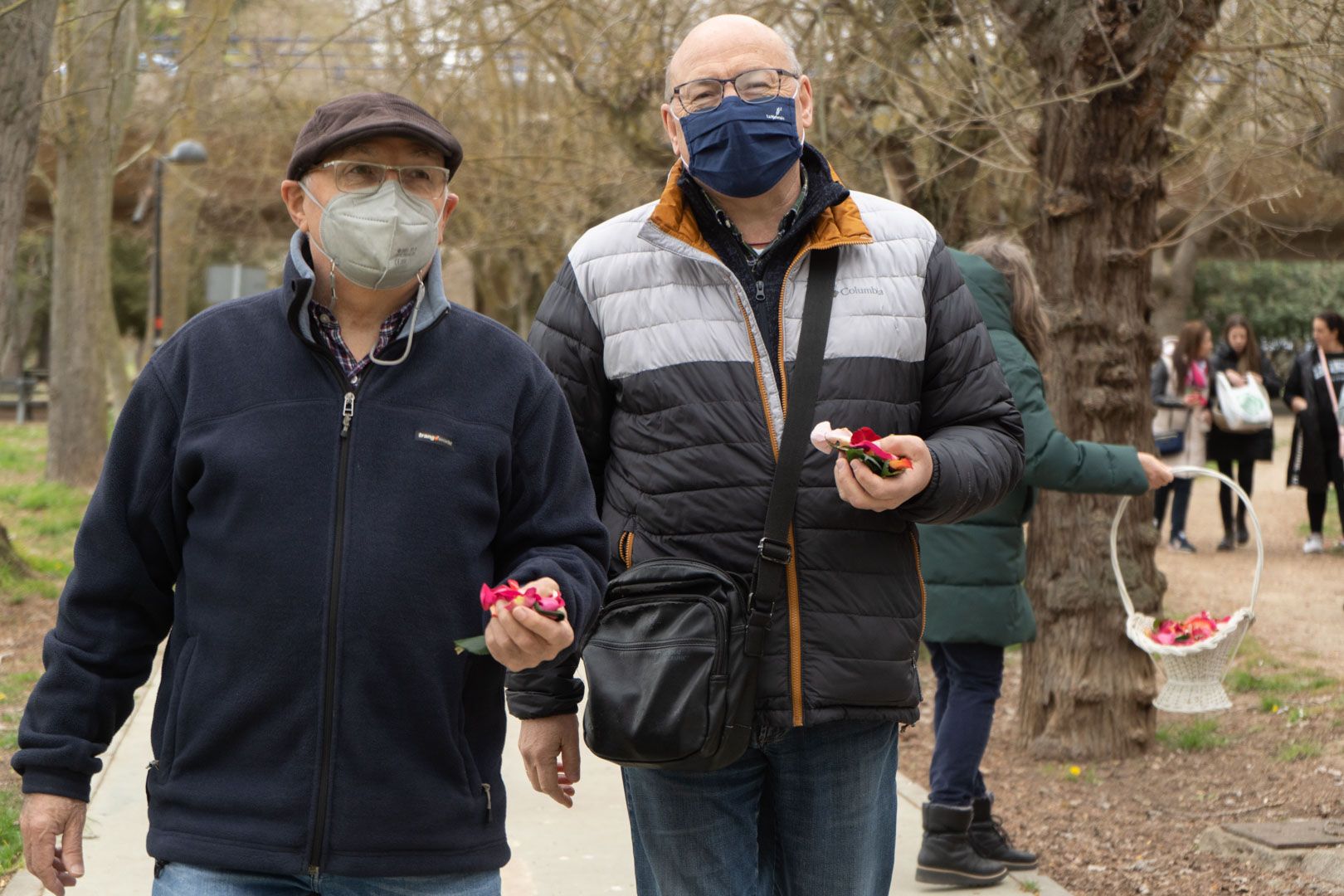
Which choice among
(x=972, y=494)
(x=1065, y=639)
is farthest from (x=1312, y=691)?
(x=972, y=494)

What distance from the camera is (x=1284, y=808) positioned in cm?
570

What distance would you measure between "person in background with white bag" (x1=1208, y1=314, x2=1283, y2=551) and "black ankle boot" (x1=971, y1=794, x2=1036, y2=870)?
8.66 metres

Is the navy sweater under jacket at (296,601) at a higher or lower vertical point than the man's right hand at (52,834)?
higher

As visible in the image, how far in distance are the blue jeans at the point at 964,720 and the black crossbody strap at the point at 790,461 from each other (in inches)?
81.9

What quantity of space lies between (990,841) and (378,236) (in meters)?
3.28

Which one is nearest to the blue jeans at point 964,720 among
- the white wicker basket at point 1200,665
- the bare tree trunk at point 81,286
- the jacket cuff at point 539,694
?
A: the white wicker basket at point 1200,665

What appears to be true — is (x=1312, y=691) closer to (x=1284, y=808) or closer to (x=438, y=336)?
(x=1284, y=808)

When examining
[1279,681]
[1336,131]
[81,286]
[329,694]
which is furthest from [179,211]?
[329,694]

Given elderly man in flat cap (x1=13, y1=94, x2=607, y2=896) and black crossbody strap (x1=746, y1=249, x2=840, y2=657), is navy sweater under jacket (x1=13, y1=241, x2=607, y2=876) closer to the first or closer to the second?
elderly man in flat cap (x1=13, y1=94, x2=607, y2=896)

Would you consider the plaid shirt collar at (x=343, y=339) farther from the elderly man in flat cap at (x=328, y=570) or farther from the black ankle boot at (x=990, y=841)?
the black ankle boot at (x=990, y=841)

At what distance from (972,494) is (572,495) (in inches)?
28.7

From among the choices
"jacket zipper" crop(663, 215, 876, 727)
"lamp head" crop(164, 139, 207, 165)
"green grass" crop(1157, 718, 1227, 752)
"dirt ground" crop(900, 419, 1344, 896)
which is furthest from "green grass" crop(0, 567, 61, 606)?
"lamp head" crop(164, 139, 207, 165)

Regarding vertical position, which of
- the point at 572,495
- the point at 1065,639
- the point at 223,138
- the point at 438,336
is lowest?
the point at 1065,639

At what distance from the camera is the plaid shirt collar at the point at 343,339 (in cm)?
244
